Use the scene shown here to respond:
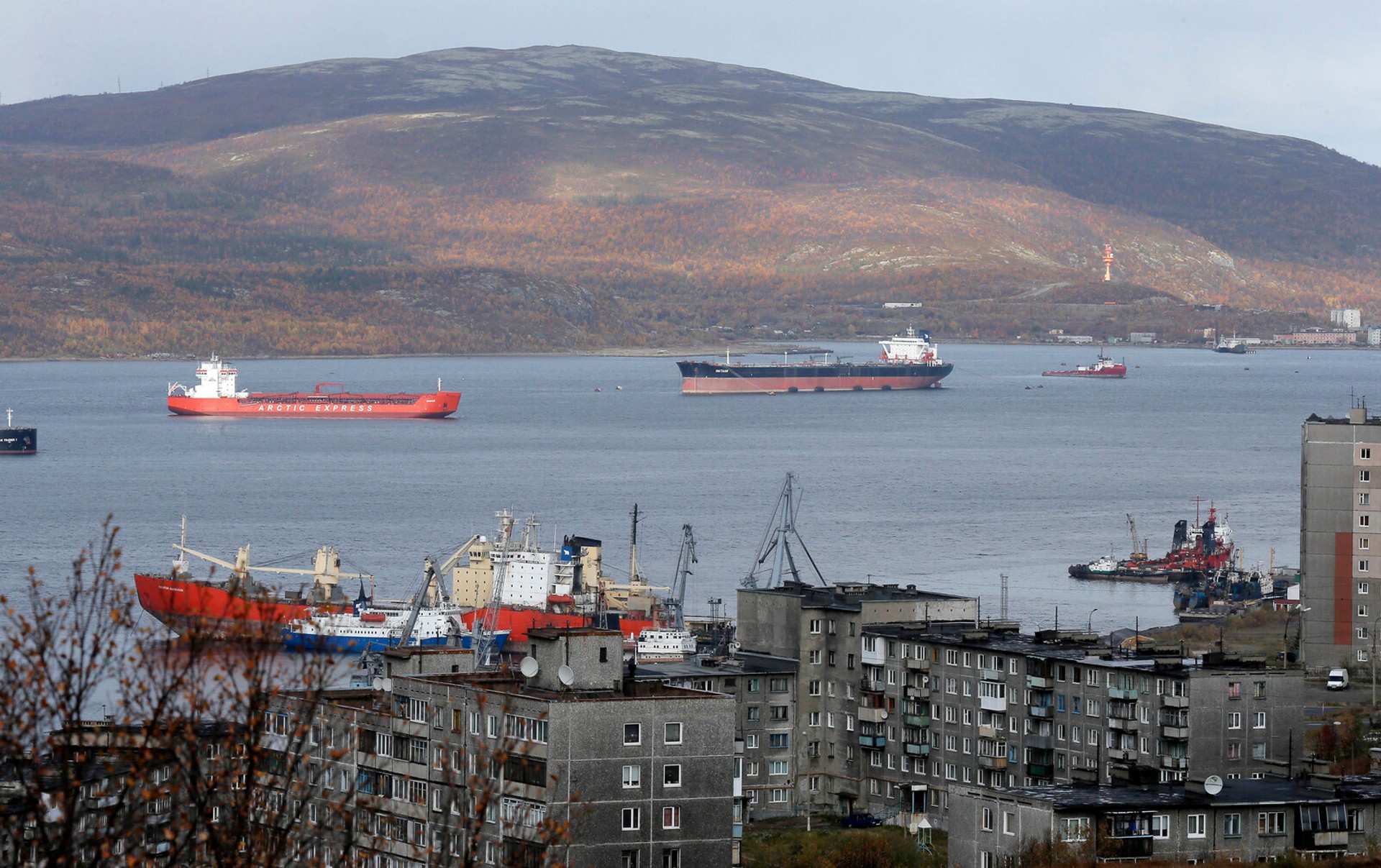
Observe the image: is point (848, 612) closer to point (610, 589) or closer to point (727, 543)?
point (610, 589)

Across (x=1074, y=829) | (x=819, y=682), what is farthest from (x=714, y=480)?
(x=1074, y=829)

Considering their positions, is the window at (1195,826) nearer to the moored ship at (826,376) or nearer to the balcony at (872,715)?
the balcony at (872,715)

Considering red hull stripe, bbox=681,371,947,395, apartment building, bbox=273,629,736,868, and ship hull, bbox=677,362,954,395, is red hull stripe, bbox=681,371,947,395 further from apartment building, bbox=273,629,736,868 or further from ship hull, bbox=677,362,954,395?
apartment building, bbox=273,629,736,868

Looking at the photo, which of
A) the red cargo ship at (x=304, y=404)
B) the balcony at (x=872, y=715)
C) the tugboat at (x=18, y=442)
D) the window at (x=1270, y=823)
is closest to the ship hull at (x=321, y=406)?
the red cargo ship at (x=304, y=404)

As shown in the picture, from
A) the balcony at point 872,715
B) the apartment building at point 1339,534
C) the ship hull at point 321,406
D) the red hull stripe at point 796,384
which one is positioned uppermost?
the red hull stripe at point 796,384

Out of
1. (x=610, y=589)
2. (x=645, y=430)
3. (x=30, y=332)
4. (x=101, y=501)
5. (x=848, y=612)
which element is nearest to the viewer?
(x=848, y=612)

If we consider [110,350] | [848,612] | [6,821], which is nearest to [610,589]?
[848,612]

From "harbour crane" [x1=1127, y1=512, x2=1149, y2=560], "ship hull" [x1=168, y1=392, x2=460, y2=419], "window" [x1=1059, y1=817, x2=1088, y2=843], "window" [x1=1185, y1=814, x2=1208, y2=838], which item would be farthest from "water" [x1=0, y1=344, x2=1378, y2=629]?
"window" [x1=1059, y1=817, x2=1088, y2=843]
